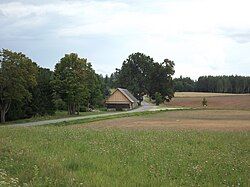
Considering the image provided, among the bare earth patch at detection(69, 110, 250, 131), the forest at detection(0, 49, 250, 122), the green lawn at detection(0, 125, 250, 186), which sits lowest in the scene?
the bare earth patch at detection(69, 110, 250, 131)

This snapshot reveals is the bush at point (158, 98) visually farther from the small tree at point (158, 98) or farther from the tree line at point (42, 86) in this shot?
the tree line at point (42, 86)

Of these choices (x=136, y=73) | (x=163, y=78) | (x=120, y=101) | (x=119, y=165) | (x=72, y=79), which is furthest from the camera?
(x=136, y=73)

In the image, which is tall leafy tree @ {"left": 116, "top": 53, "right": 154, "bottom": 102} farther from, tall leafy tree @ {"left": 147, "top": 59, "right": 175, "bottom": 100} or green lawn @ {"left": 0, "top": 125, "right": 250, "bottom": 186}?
green lawn @ {"left": 0, "top": 125, "right": 250, "bottom": 186}

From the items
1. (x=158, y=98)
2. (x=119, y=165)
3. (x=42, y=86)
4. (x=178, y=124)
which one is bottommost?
(x=178, y=124)

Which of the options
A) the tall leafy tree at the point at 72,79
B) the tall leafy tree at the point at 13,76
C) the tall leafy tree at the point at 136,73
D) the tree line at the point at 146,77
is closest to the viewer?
the tall leafy tree at the point at 13,76

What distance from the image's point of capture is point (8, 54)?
205 ft

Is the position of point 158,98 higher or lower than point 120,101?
higher

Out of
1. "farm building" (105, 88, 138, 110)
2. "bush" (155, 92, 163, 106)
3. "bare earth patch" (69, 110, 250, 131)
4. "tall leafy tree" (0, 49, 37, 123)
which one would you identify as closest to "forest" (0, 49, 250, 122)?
"tall leafy tree" (0, 49, 37, 123)

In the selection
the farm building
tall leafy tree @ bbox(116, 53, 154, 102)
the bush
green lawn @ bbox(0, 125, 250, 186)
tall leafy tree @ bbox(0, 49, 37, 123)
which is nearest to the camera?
green lawn @ bbox(0, 125, 250, 186)

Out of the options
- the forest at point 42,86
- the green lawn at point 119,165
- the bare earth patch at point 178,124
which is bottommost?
the bare earth patch at point 178,124

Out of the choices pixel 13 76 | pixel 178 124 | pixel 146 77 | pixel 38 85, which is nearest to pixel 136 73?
pixel 146 77

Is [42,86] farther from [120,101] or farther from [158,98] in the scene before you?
[158,98]

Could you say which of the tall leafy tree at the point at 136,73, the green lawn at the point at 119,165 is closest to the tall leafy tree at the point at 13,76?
the green lawn at the point at 119,165

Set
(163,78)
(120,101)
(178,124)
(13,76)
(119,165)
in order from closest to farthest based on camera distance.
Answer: (119,165) < (178,124) < (13,76) < (120,101) < (163,78)
